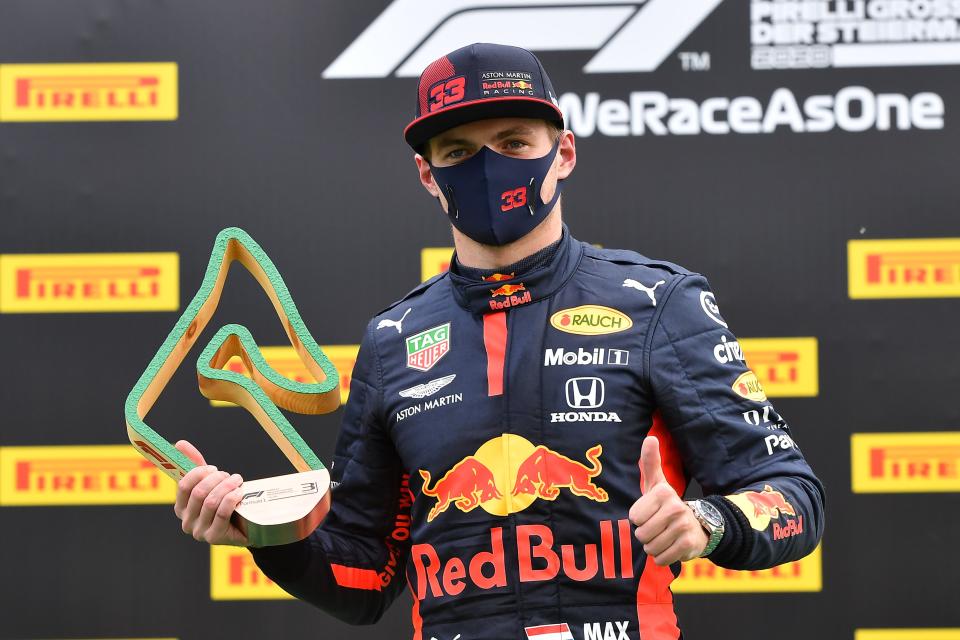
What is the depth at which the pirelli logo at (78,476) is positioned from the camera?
2.61 m

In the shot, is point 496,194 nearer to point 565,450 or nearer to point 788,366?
point 565,450

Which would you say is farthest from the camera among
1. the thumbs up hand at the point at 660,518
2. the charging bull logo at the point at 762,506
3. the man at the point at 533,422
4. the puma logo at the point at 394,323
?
the puma logo at the point at 394,323

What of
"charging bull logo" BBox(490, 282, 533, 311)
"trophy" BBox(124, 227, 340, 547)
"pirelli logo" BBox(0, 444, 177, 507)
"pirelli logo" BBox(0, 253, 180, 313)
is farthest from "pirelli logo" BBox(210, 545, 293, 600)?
"charging bull logo" BBox(490, 282, 533, 311)

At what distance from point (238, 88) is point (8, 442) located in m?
1.08

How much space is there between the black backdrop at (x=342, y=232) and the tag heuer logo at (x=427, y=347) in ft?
3.32

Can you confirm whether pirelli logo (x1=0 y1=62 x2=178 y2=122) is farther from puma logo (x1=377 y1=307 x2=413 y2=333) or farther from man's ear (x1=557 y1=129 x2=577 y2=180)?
man's ear (x1=557 y1=129 x2=577 y2=180)

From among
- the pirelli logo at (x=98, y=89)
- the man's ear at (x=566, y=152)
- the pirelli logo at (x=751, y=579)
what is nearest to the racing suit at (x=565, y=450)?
the man's ear at (x=566, y=152)

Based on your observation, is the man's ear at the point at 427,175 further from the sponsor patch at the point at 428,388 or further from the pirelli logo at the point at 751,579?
the pirelli logo at the point at 751,579

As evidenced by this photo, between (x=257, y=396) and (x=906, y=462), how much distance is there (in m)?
1.72

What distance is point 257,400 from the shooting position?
1.52 meters

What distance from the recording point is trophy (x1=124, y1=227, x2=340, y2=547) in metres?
1.40

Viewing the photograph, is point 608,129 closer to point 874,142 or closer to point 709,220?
point 709,220

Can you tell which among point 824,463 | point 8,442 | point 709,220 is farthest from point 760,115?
point 8,442

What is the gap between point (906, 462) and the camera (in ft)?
8.27
